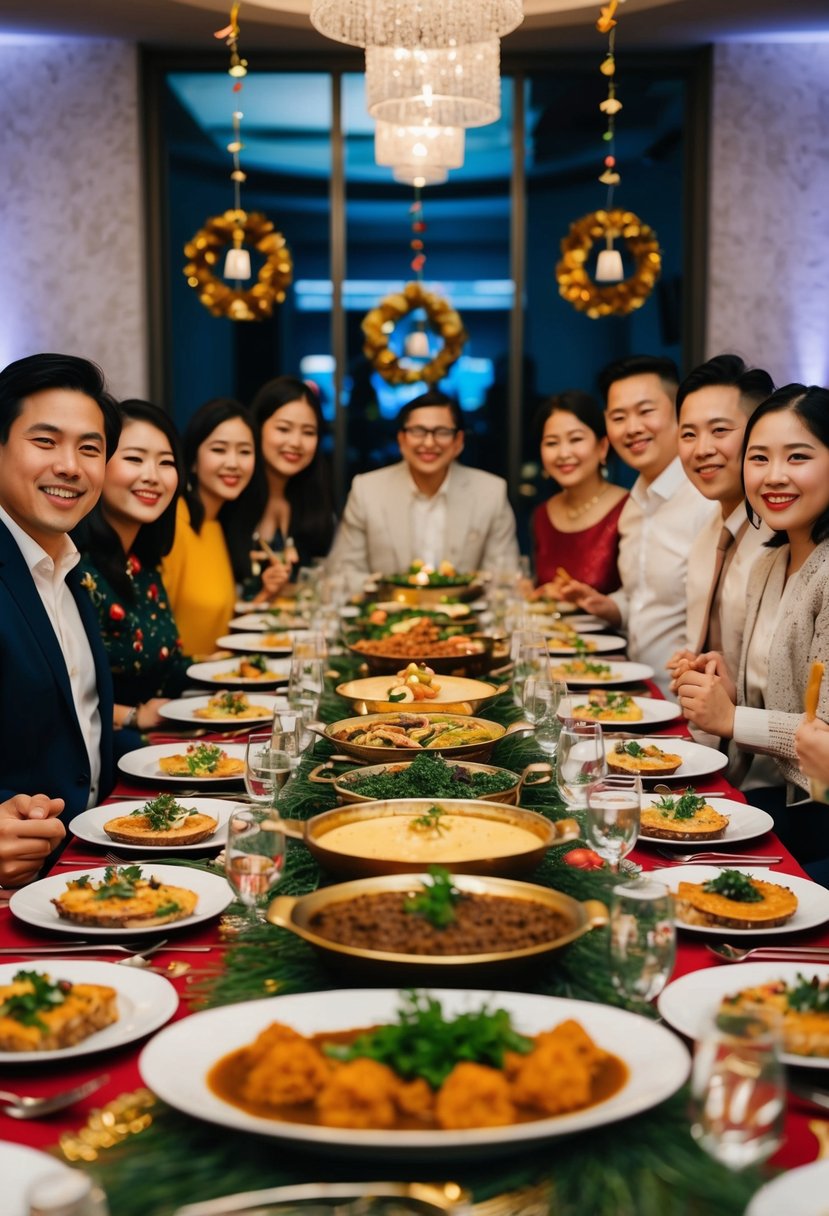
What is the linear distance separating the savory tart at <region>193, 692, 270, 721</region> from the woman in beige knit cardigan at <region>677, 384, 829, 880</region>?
0.84m

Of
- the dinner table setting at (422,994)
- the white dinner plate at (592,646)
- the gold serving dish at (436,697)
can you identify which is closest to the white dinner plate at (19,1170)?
the dinner table setting at (422,994)

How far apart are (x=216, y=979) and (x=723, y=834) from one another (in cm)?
80

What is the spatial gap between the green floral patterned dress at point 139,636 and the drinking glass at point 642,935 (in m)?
1.97

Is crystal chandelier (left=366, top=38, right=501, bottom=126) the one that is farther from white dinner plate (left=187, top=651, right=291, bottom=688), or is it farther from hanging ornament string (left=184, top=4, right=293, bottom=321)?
hanging ornament string (left=184, top=4, right=293, bottom=321)

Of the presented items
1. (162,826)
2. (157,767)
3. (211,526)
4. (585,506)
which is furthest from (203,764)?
(585,506)

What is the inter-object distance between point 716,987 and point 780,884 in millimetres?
347

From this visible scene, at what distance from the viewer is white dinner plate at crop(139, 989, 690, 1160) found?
2.77 ft

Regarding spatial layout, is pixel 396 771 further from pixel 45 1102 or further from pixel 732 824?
pixel 45 1102

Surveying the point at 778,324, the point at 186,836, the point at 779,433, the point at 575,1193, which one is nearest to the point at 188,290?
the point at 778,324

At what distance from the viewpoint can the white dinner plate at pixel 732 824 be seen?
1695mm

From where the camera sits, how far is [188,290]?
682 centimetres

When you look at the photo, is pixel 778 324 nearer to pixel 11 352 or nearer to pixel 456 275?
pixel 456 275

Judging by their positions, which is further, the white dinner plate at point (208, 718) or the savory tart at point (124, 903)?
the white dinner plate at point (208, 718)

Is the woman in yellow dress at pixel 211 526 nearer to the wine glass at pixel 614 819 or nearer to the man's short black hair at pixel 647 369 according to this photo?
the man's short black hair at pixel 647 369
